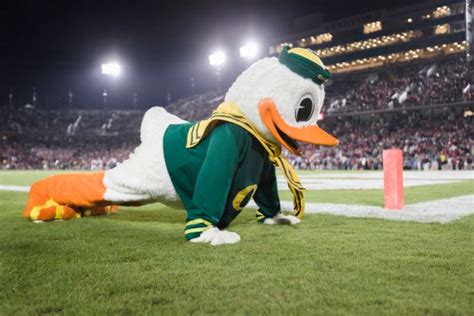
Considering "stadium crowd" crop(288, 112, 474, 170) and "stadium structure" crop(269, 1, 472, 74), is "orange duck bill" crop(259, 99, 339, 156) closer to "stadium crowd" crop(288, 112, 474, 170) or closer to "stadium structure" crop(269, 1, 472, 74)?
"stadium crowd" crop(288, 112, 474, 170)

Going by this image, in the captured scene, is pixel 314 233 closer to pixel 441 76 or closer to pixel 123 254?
pixel 123 254

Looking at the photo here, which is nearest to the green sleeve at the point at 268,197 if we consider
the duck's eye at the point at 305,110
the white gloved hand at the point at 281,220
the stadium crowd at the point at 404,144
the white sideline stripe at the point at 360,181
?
the white gloved hand at the point at 281,220

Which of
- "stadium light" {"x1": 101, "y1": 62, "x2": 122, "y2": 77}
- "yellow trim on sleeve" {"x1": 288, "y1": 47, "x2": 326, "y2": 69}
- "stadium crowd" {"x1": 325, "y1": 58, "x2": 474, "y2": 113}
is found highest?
"stadium light" {"x1": 101, "y1": 62, "x2": 122, "y2": 77}

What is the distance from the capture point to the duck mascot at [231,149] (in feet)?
11.9

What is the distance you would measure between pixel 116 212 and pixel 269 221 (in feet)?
7.91

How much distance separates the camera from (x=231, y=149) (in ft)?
12.2

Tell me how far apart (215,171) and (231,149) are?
0.77 feet

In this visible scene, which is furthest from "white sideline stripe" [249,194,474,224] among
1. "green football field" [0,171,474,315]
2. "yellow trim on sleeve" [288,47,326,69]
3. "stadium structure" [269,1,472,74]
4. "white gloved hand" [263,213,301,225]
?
"stadium structure" [269,1,472,74]

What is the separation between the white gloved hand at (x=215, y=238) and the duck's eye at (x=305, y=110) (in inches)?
48.0

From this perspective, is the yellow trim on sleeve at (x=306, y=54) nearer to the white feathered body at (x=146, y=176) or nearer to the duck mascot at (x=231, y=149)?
the duck mascot at (x=231, y=149)

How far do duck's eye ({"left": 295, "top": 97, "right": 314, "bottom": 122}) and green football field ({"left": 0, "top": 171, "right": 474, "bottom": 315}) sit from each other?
39.7 inches

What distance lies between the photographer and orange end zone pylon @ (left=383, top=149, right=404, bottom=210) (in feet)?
19.1

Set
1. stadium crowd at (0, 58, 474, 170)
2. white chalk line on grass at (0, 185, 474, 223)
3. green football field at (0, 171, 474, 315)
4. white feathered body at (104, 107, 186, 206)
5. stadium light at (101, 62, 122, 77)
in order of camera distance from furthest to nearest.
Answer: stadium light at (101, 62, 122, 77) → stadium crowd at (0, 58, 474, 170) → white chalk line on grass at (0, 185, 474, 223) → white feathered body at (104, 107, 186, 206) → green football field at (0, 171, 474, 315)

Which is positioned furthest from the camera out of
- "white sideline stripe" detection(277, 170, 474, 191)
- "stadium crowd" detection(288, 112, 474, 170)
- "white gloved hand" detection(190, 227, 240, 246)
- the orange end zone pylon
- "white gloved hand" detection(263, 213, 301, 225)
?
"stadium crowd" detection(288, 112, 474, 170)
